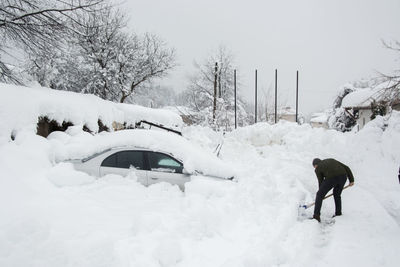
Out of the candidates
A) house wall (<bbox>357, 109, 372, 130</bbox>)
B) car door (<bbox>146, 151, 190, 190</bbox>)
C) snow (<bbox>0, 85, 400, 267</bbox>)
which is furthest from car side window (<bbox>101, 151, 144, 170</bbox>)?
house wall (<bbox>357, 109, 372, 130</bbox>)

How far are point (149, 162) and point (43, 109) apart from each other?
3895mm


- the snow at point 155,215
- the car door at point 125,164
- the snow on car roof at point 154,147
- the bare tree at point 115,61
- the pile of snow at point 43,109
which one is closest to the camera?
the snow at point 155,215

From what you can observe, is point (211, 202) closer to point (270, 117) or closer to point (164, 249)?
point (164, 249)

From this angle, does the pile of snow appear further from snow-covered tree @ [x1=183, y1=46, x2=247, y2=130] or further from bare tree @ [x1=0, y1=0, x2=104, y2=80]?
snow-covered tree @ [x1=183, y1=46, x2=247, y2=130]

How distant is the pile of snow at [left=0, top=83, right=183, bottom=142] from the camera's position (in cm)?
584

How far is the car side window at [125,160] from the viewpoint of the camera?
5.35 metres

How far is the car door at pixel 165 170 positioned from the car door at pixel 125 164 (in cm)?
17

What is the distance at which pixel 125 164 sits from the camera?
536 centimetres

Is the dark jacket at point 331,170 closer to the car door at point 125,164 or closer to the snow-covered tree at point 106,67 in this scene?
the car door at point 125,164

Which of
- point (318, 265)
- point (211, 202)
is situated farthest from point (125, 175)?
point (318, 265)

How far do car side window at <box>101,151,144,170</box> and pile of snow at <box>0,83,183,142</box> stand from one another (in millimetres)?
2552

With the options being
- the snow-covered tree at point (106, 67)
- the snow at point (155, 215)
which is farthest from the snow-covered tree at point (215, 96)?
the snow at point (155, 215)

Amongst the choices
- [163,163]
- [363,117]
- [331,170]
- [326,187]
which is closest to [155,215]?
[163,163]

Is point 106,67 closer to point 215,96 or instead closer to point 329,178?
point 215,96
